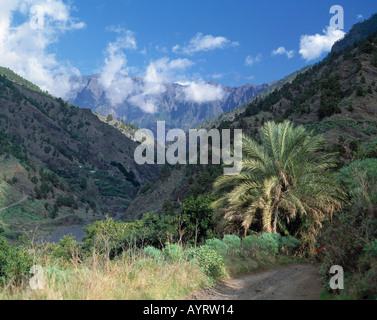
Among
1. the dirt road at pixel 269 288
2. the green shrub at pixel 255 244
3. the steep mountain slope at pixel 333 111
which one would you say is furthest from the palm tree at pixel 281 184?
the steep mountain slope at pixel 333 111

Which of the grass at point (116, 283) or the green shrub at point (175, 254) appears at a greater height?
the green shrub at point (175, 254)

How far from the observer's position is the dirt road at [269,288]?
6.90 metres

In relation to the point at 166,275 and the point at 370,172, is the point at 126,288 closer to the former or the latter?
the point at 166,275

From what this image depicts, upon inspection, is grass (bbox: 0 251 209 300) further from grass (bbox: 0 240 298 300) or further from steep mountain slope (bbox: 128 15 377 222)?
steep mountain slope (bbox: 128 15 377 222)

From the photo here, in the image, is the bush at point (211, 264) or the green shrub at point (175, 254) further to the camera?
the bush at point (211, 264)

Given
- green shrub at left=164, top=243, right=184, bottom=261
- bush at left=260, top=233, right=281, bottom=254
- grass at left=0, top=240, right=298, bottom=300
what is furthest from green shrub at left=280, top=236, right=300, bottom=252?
green shrub at left=164, top=243, right=184, bottom=261

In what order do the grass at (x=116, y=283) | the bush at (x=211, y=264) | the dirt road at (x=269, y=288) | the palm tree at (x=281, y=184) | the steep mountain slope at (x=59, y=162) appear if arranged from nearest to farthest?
the grass at (x=116, y=283), the dirt road at (x=269, y=288), the bush at (x=211, y=264), the palm tree at (x=281, y=184), the steep mountain slope at (x=59, y=162)

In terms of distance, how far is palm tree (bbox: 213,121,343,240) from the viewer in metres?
13.0

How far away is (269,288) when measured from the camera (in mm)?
8164

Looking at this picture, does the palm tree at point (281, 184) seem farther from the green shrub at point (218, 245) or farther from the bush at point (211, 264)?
the bush at point (211, 264)

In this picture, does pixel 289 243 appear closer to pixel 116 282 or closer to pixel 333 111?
pixel 116 282

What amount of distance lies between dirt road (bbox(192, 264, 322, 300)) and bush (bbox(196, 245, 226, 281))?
0.26 metres

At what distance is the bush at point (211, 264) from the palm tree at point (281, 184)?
4.34 meters
